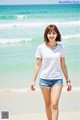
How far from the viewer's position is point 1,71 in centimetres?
529

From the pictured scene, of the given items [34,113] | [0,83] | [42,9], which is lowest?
[34,113]

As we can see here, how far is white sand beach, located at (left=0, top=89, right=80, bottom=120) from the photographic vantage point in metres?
5.21

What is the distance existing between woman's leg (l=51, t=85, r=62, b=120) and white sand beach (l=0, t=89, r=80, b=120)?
292 millimetres

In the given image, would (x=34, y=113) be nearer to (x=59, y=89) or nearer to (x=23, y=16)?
(x=59, y=89)

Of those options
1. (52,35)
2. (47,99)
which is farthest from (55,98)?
(52,35)

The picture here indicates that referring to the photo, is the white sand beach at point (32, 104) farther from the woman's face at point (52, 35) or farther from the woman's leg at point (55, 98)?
the woman's face at point (52, 35)

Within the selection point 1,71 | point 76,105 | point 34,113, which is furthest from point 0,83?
point 76,105

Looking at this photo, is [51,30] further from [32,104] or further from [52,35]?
[32,104]

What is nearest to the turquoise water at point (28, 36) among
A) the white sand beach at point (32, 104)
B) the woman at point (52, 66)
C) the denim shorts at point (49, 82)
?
the white sand beach at point (32, 104)

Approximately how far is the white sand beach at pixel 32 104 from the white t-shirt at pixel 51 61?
381 mm

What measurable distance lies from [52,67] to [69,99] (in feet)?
1.79

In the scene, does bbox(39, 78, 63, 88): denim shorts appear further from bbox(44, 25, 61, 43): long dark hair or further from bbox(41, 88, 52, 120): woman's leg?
bbox(44, 25, 61, 43): long dark hair

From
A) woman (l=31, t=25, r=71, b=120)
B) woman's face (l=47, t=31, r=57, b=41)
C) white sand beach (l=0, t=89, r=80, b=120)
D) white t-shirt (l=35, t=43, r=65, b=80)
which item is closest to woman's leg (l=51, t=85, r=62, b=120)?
woman (l=31, t=25, r=71, b=120)

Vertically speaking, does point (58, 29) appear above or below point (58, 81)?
above
